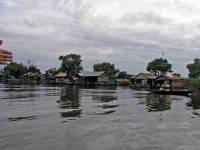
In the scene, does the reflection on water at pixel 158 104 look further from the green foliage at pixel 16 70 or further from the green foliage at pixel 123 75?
the green foliage at pixel 16 70

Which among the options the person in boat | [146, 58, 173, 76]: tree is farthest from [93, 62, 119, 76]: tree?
the person in boat

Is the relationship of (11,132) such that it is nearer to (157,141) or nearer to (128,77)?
(157,141)

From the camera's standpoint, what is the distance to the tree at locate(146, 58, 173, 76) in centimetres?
9112

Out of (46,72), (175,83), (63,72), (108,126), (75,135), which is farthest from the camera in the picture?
(46,72)

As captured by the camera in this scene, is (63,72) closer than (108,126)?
No

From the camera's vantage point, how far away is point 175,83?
86.7 m

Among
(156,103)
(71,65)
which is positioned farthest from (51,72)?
(156,103)

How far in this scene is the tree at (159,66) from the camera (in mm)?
91125

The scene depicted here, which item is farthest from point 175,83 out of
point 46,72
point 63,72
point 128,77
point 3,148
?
point 3,148

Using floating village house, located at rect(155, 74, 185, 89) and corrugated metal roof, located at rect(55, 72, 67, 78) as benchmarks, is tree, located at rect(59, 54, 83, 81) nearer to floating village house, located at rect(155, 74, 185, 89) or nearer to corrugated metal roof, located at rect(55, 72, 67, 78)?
corrugated metal roof, located at rect(55, 72, 67, 78)

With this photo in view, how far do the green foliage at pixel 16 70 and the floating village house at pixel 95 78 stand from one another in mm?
29891

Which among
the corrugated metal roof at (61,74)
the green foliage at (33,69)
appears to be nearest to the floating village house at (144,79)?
the corrugated metal roof at (61,74)

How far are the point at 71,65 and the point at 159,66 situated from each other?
32.7 m

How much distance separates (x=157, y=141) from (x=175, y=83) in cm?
7495
